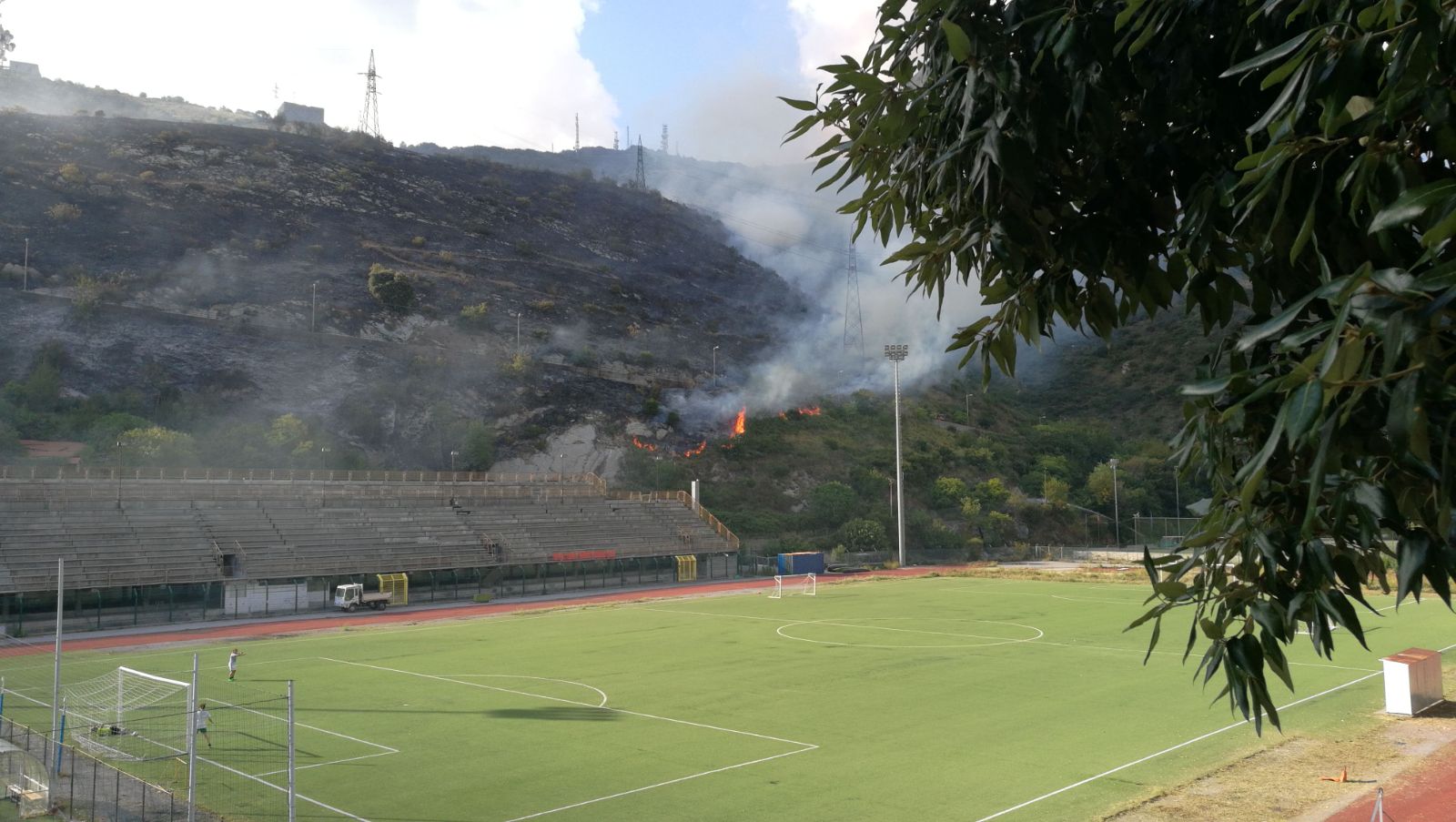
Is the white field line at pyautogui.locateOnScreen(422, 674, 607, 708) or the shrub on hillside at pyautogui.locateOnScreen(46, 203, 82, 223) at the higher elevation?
the shrub on hillside at pyautogui.locateOnScreen(46, 203, 82, 223)

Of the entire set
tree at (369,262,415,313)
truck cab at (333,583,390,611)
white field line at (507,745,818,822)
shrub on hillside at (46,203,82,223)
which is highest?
shrub on hillside at (46,203,82,223)

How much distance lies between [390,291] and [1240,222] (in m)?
110

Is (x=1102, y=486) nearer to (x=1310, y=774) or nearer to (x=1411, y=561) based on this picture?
(x=1310, y=774)

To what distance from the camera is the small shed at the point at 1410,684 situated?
72.6 ft

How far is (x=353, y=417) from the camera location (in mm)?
88500

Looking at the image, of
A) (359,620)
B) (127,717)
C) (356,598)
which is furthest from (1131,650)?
(356,598)

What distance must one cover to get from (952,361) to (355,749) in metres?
137

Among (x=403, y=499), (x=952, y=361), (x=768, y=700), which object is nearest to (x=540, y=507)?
(x=403, y=499)

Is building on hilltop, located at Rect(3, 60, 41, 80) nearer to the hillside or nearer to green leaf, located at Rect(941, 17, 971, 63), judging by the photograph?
the hillside

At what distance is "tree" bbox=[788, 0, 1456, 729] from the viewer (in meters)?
2.88

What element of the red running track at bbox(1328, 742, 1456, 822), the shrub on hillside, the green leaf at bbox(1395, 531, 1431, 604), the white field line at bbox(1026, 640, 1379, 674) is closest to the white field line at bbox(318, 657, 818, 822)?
the red running track at bbox(1328, 742, 1456, 822)

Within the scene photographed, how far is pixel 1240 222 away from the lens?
10.8 ft

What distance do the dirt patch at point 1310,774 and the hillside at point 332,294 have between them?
7495 cm

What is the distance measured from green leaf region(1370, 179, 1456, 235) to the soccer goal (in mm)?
50263
